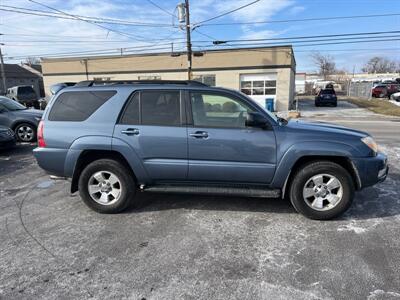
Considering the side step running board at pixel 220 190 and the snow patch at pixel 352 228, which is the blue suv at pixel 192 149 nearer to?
the side step running board at pixel 220 190

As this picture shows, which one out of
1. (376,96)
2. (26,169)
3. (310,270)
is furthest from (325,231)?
(376,96)

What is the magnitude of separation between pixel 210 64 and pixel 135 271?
988 inches

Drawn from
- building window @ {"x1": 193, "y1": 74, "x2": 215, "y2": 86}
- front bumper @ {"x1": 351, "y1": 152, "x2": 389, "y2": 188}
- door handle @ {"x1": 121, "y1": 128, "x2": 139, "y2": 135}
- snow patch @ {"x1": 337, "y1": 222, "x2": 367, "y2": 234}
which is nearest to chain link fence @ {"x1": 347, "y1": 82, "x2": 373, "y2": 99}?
building window @ {"x1": 193, "y1": 74, "x2": 215, "y2": 86}

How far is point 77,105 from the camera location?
4355 mm

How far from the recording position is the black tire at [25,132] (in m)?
9.71

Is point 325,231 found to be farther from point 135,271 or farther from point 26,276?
point 26,276

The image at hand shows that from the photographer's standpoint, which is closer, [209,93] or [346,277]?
[346,277]

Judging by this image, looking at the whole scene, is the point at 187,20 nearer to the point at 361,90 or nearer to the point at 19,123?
the point at 19,123

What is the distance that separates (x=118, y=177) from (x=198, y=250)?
63.1 inches

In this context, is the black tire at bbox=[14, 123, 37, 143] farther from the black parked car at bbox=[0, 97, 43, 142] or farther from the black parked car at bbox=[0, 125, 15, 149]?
the black parked car at bbox=[0, 125, 15, 149]

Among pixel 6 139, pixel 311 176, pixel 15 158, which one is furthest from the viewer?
pixel 6 139

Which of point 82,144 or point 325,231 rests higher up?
point 82,144

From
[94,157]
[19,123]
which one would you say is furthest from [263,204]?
[19,123]

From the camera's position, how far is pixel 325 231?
3797mm
